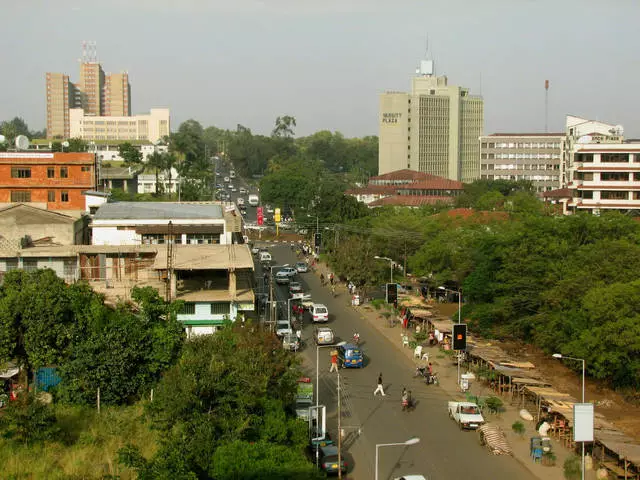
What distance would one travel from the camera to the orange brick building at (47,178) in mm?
54312

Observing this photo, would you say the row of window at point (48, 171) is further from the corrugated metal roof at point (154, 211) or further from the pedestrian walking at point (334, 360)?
the pedestrian walking at point (334, 360)

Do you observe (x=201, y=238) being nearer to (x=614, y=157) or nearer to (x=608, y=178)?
(x=608, y=178)

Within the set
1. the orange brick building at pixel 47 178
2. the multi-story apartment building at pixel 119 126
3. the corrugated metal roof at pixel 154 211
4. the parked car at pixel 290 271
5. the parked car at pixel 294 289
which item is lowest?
the parked car at pixel 294 289

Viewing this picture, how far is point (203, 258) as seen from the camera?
3884 cm

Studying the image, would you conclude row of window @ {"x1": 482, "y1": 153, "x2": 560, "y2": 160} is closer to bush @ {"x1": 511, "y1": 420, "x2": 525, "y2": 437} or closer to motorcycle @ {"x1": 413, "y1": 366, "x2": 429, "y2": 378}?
motorcycle @ {"x1": 413, "y1": 366, "x2": 429, "y2": 378}

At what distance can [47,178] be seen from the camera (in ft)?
180

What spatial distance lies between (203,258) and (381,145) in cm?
10311

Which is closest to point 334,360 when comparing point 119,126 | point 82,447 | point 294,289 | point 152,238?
point 82,447

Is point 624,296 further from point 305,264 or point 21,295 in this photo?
point 305,264

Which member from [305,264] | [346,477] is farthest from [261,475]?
[305,264]

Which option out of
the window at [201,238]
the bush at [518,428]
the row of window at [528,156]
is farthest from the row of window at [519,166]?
the bush at [518,428]

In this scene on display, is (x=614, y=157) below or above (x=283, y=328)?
above

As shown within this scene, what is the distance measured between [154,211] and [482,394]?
22473 mm

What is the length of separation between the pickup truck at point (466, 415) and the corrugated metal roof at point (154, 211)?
2156 cm
